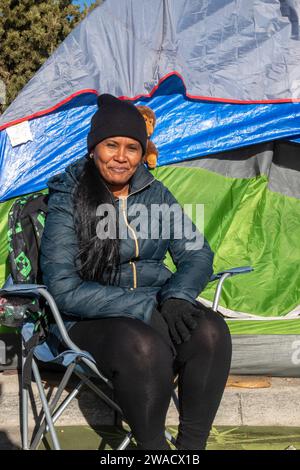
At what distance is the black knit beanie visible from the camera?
2652 millimetres

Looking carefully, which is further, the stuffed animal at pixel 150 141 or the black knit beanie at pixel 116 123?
the stuffed animal at pixel 150 141

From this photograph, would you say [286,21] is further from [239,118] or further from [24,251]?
[24,251]

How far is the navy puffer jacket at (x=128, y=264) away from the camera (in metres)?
2.47

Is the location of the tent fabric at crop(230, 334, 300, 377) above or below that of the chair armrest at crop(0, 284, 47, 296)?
below

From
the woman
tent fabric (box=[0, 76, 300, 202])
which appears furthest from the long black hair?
tent fabric (box=[0, 76, 300, 202])

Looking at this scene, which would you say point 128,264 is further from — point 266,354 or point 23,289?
point 266,354

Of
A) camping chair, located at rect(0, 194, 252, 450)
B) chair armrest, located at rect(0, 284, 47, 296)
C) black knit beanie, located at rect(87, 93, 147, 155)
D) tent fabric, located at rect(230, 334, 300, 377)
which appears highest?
black knit beanie, located at rect(87, 93, 147, 155)

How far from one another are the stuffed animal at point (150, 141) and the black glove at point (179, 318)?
148cm

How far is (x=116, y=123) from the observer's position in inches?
104

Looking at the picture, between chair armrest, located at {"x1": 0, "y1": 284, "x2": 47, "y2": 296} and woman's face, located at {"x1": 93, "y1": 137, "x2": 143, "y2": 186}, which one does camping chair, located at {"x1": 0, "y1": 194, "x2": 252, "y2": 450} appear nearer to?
chair armrest, located at {"x1": 0, "y1": 284, "x2": 47, "y2": 296}

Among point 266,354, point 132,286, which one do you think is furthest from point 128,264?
point 266,354

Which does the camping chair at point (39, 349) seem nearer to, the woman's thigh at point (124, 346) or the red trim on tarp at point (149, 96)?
the woman's thigh at point (124, 346)

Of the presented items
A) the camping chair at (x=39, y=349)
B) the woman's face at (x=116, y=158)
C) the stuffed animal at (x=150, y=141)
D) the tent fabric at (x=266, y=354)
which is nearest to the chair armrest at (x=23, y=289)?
the camping chair at (x=39, y=349)

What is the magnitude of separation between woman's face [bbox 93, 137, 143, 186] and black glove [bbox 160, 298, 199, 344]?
56 centimetres
